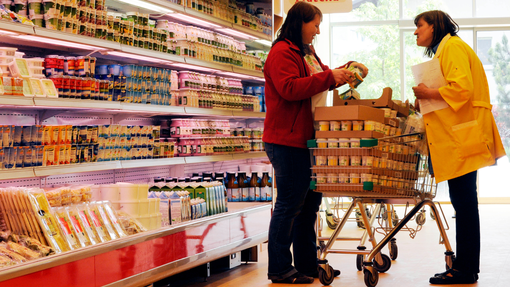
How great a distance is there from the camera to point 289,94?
334cm

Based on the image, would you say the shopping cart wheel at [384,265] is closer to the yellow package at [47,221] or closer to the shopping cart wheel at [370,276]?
the shopping cart wheel at [370,276]

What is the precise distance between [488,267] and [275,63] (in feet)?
7.13

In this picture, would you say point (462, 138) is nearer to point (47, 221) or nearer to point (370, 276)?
point (370, 276)

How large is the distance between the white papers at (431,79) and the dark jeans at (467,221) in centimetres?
45

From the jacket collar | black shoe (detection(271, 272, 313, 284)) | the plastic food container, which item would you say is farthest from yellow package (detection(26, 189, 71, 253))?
the jacket collar

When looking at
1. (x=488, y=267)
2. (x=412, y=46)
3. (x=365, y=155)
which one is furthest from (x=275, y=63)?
(x=412, y=46)

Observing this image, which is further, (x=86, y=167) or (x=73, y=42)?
(x=86, y=167)

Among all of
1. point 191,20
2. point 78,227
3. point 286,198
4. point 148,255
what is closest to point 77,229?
point 78,227

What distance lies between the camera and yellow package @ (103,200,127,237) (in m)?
3.12

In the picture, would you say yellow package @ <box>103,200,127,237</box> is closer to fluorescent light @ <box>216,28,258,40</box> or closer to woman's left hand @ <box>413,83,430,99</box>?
woman's left hand @ <box>413,83,430,99</box>

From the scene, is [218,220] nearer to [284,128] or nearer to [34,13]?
[284,128]

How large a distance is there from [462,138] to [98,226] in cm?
212

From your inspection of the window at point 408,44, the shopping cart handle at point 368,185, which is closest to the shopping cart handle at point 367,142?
the shopping cart handle at point 368,185

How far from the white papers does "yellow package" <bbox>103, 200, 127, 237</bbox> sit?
190 cm
